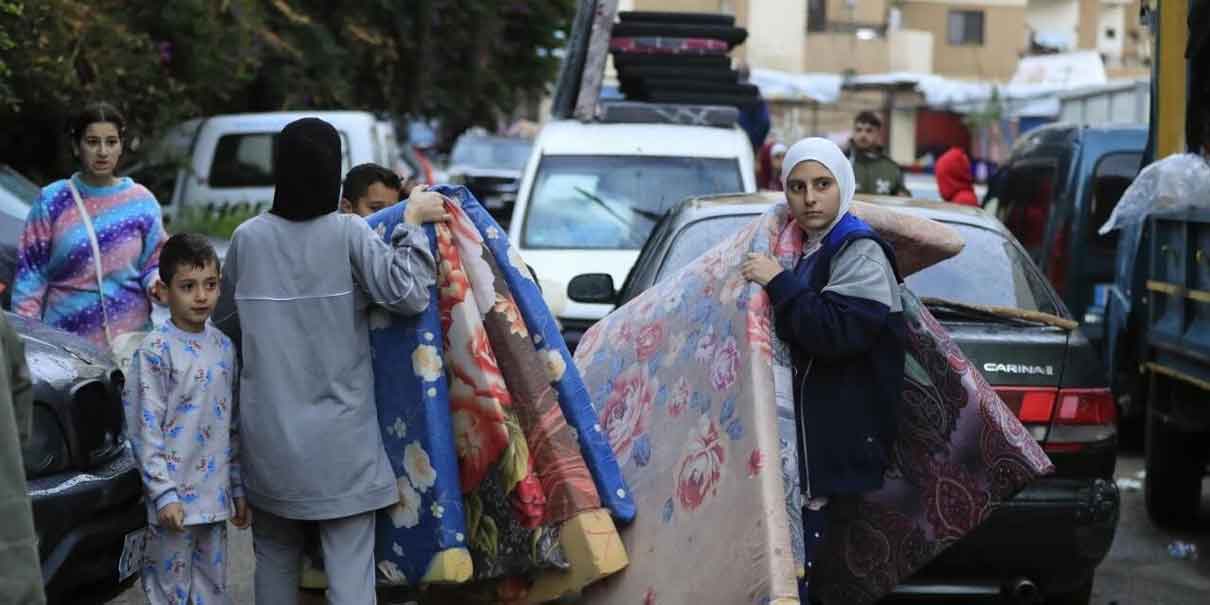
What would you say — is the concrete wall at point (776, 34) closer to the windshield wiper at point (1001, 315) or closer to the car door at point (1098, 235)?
the car door at point (1098, 235)

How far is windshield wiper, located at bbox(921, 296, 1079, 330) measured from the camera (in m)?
6.68

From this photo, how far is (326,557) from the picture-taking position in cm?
484

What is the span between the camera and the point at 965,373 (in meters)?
5.26

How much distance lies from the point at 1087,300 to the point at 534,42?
34.3ft

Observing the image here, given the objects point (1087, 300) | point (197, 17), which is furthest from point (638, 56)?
point (1087, 300)

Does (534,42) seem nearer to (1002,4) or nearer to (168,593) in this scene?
(168,593)

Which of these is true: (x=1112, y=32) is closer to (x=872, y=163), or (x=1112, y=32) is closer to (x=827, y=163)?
(x=872, y=163)

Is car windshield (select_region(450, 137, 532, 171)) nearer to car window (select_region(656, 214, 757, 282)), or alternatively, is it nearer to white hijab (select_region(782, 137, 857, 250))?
car window (select_region(656, 214, 757, 282))

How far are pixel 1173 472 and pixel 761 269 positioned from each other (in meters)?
4.71

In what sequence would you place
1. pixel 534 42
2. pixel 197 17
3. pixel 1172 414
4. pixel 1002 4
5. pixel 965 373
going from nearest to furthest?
pixel 965 373
pixel 1172 414
pixel 197 17
pixel 534 42
pixel 1002 4

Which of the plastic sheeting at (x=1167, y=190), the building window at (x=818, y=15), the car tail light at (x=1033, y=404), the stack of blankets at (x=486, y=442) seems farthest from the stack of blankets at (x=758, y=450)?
the building window at (x=818, y=15)

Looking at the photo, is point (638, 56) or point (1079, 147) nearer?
point (1079, 147)

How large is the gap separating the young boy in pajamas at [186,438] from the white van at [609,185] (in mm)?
5707

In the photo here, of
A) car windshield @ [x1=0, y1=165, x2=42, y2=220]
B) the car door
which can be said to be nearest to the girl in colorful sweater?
car windshield @ [x1=0, y1=165, x2=42, y2=220]
